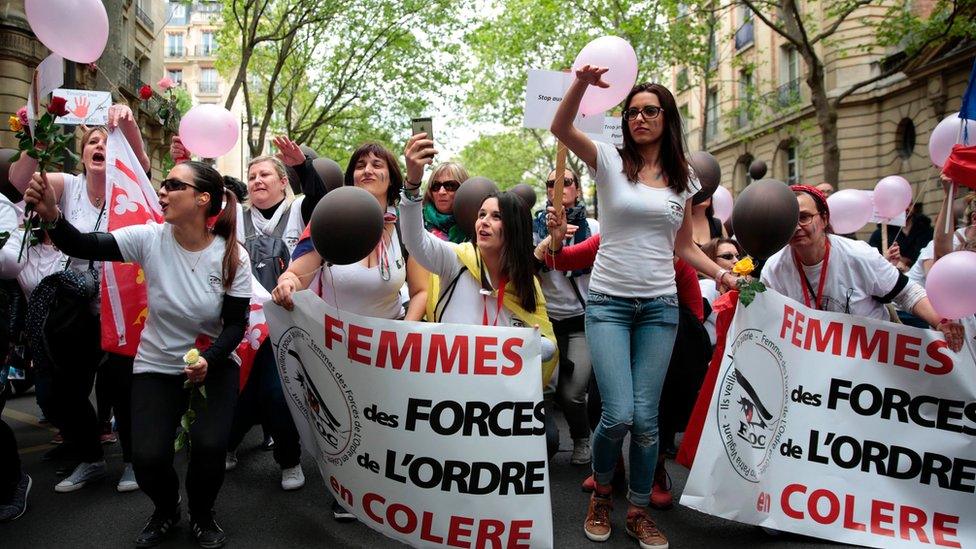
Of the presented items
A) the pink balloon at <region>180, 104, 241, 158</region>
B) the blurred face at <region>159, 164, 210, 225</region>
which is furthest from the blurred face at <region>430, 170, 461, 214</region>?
the blurred face at <region>159, 164, 210, 225</region>

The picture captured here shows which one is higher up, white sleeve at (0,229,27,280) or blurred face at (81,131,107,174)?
blurred face at (81,131,107,174)

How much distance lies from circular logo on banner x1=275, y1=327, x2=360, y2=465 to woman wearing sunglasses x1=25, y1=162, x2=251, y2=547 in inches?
10.9

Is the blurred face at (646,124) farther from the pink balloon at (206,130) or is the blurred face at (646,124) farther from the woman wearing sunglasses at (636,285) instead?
the pink balloon at (206,130)

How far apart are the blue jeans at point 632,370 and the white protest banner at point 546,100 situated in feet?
2.95

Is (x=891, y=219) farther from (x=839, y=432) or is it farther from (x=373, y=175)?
(x=373, y=175)

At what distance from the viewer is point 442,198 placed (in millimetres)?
5426

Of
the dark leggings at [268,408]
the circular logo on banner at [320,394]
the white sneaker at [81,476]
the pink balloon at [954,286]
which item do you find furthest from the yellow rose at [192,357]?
the pink balloon at [954,286]

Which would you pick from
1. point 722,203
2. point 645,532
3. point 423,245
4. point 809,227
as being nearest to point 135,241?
point 423,245

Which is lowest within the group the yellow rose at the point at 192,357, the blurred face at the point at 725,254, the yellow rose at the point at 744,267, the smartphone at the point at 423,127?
the yellow rose at the point at 192,357

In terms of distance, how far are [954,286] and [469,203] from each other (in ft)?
9.00

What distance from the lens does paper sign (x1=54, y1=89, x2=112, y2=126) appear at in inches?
158

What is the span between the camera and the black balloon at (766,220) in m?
3.22

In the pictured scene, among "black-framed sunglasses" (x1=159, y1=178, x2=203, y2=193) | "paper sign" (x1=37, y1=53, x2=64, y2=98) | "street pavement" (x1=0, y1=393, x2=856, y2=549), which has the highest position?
"paper sign" (x1=37, y1=53, x2=64, y2=98)

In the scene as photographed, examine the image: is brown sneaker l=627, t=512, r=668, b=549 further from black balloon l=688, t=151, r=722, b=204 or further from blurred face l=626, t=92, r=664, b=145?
black balloon l=688, t=151, r=722, b=204
